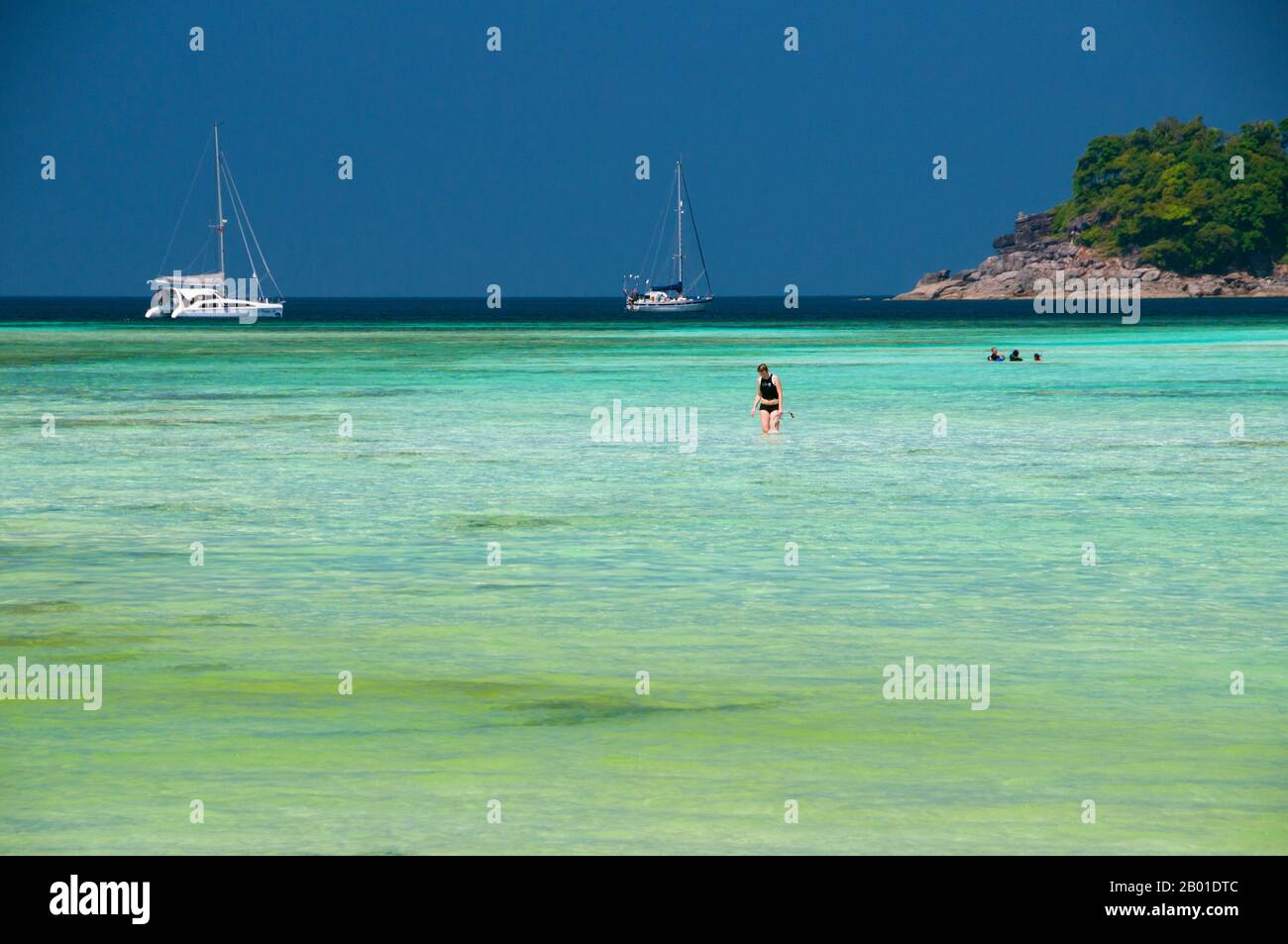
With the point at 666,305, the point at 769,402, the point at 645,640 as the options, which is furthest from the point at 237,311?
the point at 645,640

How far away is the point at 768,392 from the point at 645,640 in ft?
65.6

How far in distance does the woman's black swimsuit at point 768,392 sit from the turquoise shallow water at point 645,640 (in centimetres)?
112

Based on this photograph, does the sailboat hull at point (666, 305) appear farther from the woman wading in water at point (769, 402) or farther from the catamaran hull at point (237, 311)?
the woman wading in water at point (769, 402)

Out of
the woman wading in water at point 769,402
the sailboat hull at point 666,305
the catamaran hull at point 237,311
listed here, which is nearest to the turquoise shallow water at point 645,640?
the woman wading in water at point 769,402

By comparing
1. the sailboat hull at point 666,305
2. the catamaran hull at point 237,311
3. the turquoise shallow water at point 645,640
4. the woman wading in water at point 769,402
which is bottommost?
the turquoise shallow water at point 645,640

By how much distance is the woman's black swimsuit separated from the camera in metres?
33.3

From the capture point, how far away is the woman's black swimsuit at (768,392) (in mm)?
33253

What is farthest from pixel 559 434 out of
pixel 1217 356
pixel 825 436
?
pixel 1217 356

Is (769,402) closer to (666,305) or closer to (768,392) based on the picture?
(768,392)

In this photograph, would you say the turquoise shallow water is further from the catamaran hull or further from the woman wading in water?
the catamaran hull

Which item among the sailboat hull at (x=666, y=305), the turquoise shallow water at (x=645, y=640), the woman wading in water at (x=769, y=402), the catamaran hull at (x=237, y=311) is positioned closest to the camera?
the turquoise shallow water at (x=645, y=640)

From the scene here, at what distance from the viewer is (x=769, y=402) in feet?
110

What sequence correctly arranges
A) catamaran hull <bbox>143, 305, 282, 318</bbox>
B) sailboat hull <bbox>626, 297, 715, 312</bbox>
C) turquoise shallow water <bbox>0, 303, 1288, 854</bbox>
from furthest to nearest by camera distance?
sailboat hull <bbox>626, 297, 715, 312</bbox>, catamaran hull <bbox>143, 305, 282, 318</bbox>, turquoise shallow water <bbox>0, 303, 1288, 854</bbox>

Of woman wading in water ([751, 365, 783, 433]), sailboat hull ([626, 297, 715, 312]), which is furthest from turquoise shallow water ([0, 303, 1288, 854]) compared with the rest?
sailboat hull ([626, 297, 715, 312])
